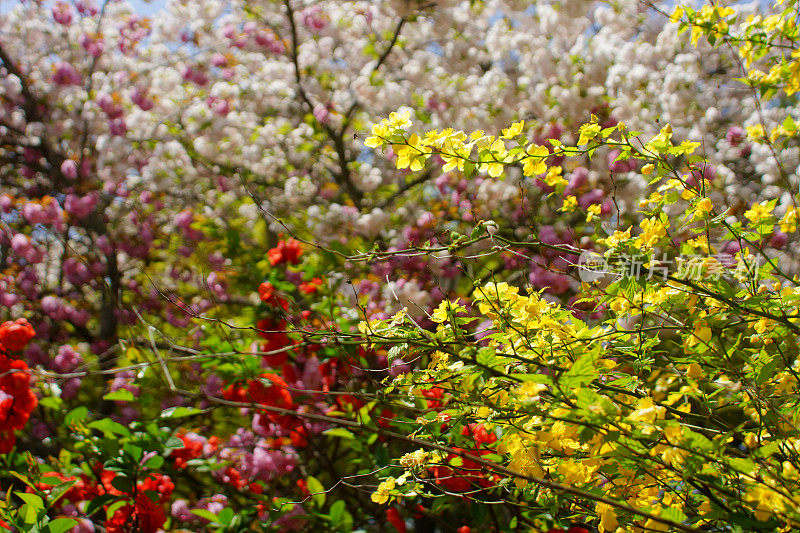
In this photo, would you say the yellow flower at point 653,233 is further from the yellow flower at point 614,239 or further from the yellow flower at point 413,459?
the yellow flower at point 413,459

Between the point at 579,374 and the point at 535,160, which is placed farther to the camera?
the point at 535,160

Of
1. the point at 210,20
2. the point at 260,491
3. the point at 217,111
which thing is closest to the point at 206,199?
the point at 217,111

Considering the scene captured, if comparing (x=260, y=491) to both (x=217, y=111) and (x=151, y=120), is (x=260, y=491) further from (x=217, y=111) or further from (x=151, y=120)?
(x=151, y=120)

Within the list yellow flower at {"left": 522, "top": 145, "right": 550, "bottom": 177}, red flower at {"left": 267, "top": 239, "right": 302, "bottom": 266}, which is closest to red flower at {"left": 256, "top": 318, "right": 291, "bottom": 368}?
red flower at {"left": 267, "top": 239, "right": 302, "bottom": 266}

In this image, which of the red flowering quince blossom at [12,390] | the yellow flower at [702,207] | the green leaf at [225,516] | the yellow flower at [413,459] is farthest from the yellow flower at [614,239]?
the red flowering quince blossom at [12,390]

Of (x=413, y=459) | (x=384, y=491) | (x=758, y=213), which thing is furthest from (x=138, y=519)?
(x=758, y=213)

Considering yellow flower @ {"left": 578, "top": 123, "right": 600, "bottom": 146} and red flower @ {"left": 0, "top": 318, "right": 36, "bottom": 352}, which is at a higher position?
yellow flower @ {"left": 578, "top": 123, "right": 600, "bottom": 146}

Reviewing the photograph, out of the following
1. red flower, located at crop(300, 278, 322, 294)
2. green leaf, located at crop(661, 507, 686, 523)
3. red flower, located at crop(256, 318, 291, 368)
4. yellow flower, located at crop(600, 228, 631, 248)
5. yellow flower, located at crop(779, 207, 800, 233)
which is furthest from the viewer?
red flower, located at crop(300, 278, 322, 294)

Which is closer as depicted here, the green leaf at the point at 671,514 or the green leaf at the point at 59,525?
the green leaf at the point at 671,514

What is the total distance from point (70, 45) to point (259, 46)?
5.14ft

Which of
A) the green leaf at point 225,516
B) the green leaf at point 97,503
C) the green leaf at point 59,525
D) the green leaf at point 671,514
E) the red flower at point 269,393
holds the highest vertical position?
the green leaf at point 671,514

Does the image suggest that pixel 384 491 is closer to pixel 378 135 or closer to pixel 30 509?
pixel 378 135

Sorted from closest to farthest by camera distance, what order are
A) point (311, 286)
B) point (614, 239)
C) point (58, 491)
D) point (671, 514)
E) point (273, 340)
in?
point (671, 514)
point (614, 239)
point (58, 491)
point (273, 340)
point (311, 286)

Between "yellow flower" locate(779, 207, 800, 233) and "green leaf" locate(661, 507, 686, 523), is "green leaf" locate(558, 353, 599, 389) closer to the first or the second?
"green leaf" locate(661, 507, 686, 523)
